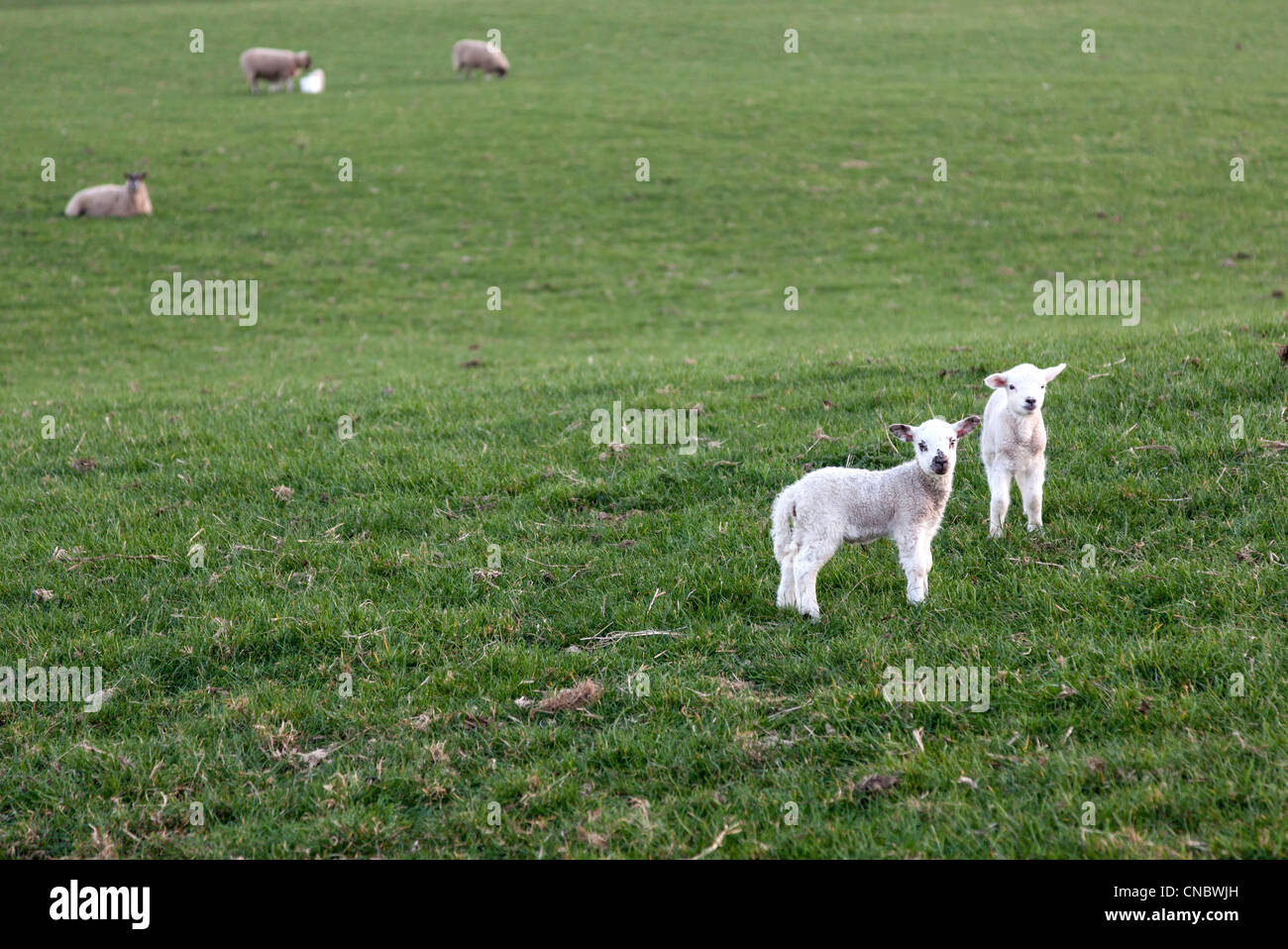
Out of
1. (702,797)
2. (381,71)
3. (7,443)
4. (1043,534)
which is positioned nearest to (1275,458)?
(1043,534)

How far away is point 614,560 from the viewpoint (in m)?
8.20

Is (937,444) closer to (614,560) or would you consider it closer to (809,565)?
(809,565)

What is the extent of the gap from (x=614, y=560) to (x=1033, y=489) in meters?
3.32

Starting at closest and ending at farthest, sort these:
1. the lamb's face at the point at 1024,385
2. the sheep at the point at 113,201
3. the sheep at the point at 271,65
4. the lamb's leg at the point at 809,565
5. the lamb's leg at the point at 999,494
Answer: the lamb's leg at the point at 809,565
the lamb's face at the point at 1024,385
the lamb's leg at the point at 999,494
the sheep at the point at 113,201
the sheep at the point at 271,65

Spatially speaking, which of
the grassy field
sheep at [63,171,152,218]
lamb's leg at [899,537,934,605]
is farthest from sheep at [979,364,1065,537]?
sheep at [63,171,152,218]

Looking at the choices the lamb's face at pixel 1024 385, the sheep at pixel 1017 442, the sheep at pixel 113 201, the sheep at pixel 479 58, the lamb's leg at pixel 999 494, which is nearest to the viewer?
the lamb's face at pixel 1024 385

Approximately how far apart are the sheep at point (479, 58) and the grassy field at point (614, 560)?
821 inches

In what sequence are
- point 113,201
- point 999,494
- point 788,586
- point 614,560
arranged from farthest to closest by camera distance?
point 113,201 < point 614,560 < point 999,494 < point 788,586

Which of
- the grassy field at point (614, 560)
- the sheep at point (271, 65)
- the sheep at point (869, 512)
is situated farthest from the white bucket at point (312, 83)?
the sheep at point (869, 512)

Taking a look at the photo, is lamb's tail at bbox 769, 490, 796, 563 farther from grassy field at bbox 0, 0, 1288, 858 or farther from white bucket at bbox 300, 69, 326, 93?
white bucket at bbox 300, 69, 326, 93

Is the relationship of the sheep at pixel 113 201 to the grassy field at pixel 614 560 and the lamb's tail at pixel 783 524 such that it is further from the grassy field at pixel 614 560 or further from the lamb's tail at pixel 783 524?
the lamb's tail at pixel 783 524

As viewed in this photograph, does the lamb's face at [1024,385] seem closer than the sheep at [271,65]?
Yes

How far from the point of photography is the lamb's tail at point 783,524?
7.28 meters

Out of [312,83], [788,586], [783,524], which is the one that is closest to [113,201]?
[312,83]
